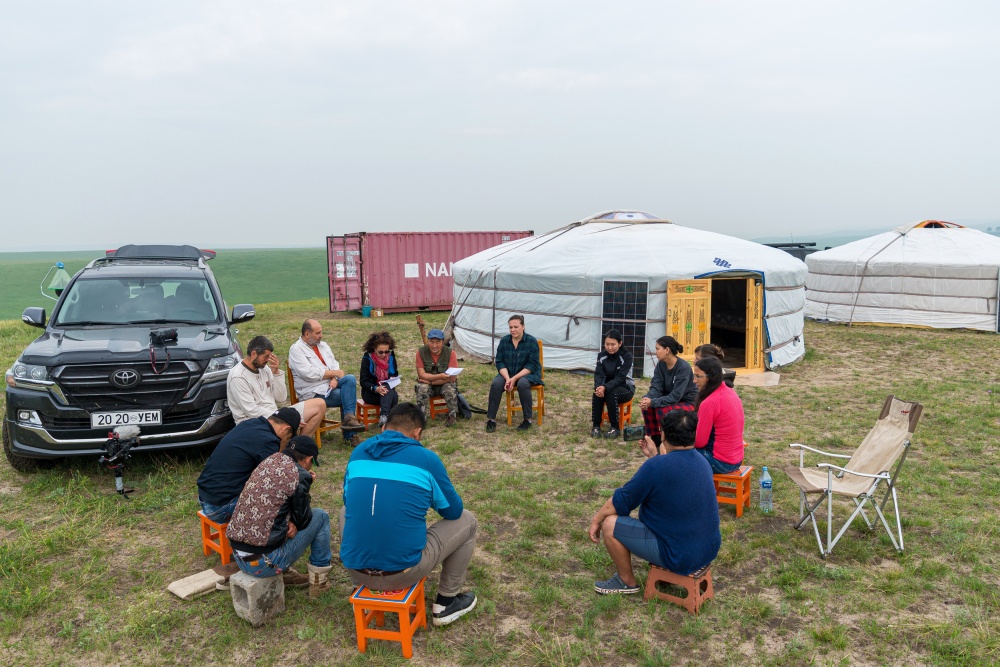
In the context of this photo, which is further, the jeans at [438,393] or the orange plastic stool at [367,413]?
the jeans at [438,393]

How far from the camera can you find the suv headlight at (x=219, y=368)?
589cm

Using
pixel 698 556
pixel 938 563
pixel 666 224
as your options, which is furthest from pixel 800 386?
pixel 698 556

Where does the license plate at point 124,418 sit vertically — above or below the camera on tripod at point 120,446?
above

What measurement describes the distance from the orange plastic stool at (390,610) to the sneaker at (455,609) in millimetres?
134

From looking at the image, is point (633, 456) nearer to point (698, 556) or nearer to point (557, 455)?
point (557, 455)

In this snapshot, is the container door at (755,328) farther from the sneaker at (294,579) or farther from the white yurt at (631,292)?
the sneaker at (294,579)

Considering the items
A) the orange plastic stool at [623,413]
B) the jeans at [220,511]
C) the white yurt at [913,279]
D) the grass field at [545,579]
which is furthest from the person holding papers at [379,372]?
the white yurt at [913,279]

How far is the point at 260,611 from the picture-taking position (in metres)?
3.77

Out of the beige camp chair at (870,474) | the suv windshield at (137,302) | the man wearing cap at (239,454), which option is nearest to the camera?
the man wearing cap at (239,454)

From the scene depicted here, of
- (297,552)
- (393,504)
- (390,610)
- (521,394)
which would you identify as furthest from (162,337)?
(521,394)

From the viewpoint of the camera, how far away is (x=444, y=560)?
3836mm

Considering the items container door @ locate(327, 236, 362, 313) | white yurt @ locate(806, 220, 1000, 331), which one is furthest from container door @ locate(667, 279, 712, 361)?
container door @ locate(327, 236, 362, 313)

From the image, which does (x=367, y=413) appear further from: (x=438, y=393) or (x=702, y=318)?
(x=702, y=318)

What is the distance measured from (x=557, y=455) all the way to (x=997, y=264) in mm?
15190
